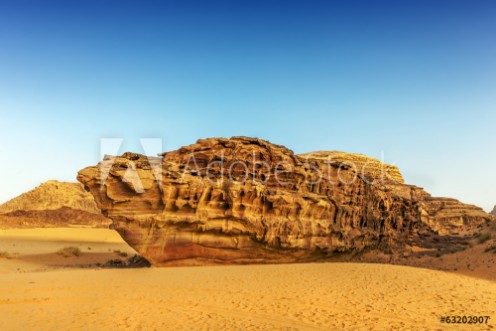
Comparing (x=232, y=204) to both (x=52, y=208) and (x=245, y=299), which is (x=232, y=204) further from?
(x=52, y=208)

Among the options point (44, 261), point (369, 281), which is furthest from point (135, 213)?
point (44, 261)

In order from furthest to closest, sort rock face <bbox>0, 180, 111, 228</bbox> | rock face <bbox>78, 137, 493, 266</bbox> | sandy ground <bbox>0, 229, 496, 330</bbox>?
rock face <bbox>0, 180, 111, 228</bbox> → rock face <bbox>78, 137, 493, 266</bbox> → sandy ground <bbox>0, 229, 496, 330</bbox>

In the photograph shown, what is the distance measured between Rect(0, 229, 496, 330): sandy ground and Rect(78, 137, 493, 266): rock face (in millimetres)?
1164

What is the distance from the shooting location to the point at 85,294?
9773 millimetres

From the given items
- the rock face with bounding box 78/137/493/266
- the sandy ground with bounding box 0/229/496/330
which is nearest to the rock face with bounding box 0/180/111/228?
the sandy ground with bounding box 0/229/496/330

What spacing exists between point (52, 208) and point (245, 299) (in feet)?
151

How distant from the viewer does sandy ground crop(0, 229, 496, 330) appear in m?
7.65

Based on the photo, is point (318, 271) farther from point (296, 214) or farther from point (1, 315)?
point (1, 315)

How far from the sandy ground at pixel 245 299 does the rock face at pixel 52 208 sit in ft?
125

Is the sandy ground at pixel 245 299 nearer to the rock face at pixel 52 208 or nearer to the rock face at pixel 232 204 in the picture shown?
the rock face at pixel 232 204

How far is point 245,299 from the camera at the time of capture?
947 cm

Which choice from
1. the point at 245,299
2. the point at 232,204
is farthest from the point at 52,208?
the point at 245,299

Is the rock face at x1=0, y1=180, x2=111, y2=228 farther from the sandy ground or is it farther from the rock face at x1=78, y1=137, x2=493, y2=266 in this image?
the rock face at x1=78, y1=137, x2=493, y2=266

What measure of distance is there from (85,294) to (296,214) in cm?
868
